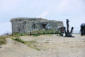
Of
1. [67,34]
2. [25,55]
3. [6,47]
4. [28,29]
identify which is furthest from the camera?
[28,29]

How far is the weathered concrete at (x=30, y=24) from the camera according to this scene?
38.7 metres

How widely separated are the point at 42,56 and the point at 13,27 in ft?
91.5

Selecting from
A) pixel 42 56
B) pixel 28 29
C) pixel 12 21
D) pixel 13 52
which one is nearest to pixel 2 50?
pixel 13 52

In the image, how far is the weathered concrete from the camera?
127ft

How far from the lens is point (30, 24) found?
38781 mm

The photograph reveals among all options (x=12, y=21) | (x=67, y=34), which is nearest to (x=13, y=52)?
(x=67, y=34)

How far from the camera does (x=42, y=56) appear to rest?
44.1ft

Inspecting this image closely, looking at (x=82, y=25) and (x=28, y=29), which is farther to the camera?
(x=28, y=29)

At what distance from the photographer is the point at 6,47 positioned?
47.9 ft

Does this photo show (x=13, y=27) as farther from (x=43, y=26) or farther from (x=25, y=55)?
(x=25, y=55)

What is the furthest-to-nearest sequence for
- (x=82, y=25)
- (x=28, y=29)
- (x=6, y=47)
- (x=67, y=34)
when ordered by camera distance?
1. (x=28, y=29)
2. (x=82, y=25)
3. (x=67, y=34)
4. (x=6, y=47)

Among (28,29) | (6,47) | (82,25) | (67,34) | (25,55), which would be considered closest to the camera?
(25,55)

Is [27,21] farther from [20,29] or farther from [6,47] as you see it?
[6,47]

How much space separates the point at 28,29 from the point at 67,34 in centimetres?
1105
